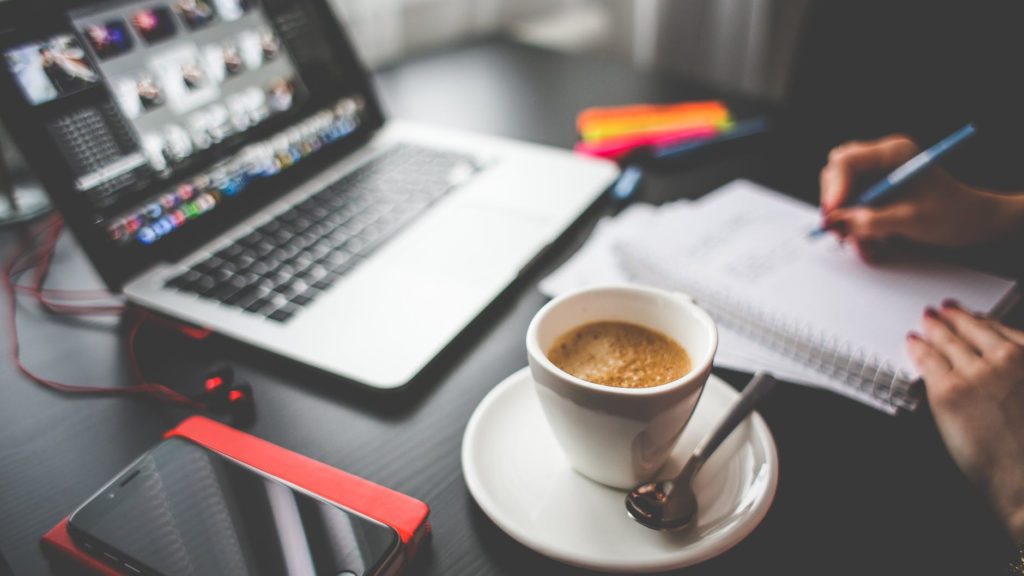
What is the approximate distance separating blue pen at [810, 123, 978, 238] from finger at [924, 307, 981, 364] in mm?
150

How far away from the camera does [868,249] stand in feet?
2.13

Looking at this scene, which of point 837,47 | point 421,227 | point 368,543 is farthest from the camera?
point 837,47

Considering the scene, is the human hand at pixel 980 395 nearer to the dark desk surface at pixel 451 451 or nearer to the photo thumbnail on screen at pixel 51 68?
the dark desk surface at pixel 451 451

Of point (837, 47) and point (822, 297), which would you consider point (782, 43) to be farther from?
point (822, 297)

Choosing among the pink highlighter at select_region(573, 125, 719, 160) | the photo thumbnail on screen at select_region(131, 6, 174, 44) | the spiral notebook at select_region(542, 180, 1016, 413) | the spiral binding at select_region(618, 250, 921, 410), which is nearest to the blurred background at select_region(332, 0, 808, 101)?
the pink highlighter at select_region(573, 125, 719, 160)

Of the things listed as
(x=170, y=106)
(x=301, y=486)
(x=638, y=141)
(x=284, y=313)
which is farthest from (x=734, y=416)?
(x=170, y=106)

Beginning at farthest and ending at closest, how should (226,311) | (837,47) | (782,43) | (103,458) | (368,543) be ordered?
(782,43) < (837,47) < (226,311) < (103,458) < (368,543)

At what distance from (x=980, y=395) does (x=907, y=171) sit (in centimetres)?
26

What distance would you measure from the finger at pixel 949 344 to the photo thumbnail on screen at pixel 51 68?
79 cm

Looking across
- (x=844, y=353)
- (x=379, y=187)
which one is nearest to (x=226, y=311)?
(x=379, y=187)

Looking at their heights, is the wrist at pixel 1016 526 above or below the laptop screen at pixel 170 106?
below

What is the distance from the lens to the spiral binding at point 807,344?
19.8 inches

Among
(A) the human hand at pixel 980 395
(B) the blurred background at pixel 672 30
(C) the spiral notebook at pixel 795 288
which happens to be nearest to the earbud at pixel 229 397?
(C) the spiral notebook at pixel 795 288

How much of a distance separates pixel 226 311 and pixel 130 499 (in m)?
0.21
